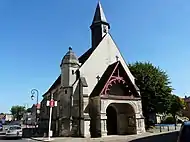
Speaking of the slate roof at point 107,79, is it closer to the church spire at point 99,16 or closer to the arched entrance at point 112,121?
the arched entrance at point 112,121

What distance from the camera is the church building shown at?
2616 centimetres

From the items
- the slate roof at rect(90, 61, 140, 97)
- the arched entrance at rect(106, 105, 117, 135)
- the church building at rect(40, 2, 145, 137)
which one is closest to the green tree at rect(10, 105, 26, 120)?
the church building at rect(40, 2, 145, 137)

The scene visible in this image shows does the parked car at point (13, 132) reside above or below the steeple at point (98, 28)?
below

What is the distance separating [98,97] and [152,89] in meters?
12.1

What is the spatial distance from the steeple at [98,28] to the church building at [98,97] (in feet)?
6.83

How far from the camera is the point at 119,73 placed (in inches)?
1121

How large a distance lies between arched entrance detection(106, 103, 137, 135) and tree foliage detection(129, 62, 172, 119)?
6.10 m

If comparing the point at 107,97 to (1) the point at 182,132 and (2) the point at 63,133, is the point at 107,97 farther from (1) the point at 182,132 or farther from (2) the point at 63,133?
(1) the point at 182,132

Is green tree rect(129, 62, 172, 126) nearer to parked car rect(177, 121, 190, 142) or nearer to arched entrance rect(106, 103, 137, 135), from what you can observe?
arched entrance rect(106, 103, 137, 135)

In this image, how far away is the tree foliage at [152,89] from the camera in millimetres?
34688

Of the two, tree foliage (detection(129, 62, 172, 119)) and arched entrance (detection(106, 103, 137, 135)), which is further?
tree foliage (detection(129, 62, 172, 119))

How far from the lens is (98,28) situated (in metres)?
34.4

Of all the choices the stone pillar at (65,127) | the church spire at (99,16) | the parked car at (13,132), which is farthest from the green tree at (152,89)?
the parked car at (13,132)

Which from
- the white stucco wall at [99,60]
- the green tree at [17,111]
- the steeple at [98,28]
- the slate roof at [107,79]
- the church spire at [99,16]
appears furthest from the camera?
the green tree at [17,111]
